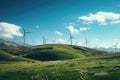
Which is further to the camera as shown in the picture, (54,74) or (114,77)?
(54,74)

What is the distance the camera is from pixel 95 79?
90.1 metres

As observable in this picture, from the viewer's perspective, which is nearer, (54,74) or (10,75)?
(54,74)

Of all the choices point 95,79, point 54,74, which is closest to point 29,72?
point 54,74

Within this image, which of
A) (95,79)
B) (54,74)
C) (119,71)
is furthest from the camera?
(54,74)

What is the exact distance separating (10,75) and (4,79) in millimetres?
6829

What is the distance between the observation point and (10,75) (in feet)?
378

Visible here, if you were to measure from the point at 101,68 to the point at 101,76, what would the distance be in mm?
18732

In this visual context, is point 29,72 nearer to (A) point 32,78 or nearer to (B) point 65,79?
(A) point 32,78

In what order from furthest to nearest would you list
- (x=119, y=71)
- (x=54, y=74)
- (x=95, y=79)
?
(x=54, y=74) → (x=119, y=71) → (x=95, y=79)

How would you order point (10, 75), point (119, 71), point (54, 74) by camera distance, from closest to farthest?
point (119, 71), point (54, 74), point (10, 75)

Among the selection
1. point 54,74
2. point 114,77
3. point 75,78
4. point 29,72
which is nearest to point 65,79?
point 75,78

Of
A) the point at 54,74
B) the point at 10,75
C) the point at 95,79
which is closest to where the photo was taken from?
the point at 95,79

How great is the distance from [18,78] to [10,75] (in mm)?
9772

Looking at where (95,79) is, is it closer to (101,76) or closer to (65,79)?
(101,76)
